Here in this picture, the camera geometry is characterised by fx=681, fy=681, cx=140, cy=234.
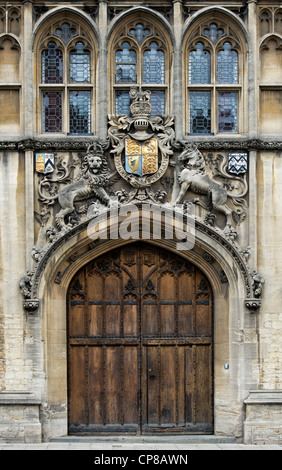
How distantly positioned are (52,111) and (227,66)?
3573 mm

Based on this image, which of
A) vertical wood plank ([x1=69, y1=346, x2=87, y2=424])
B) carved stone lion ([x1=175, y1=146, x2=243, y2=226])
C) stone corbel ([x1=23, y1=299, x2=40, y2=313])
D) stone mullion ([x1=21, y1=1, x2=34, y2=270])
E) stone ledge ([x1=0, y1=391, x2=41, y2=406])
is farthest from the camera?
vertical wood plank ([x1=69, y1=346, x2=87, y2=424])

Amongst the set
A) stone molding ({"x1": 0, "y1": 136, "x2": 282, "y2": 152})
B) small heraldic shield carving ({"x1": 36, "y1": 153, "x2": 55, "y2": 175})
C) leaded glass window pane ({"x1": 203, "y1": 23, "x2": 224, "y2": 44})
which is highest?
leaded glass window pane ({"x1": 203, "y1": 23, "x2": 224, "y2": 44})

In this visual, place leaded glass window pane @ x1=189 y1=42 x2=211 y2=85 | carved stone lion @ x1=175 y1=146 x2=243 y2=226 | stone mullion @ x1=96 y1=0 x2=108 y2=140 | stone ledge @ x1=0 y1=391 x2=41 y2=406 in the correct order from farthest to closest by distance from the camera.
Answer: leaded glass window pane @ x1=189 y1=42 x2=211 y2=85, stone mullion @ x1=96 y1=0 x2=108 y2=140, carved stone lion @ x1=175 y1=146 x2=243 y2=226, stone ledge @ x1=0 y1=391 x2=41 y2=406

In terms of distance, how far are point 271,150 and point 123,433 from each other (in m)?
6.17

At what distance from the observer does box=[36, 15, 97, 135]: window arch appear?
13.3 meters

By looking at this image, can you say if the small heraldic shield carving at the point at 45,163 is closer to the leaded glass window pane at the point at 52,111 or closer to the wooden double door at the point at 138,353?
the leaded glass window pane at the point at 52,111

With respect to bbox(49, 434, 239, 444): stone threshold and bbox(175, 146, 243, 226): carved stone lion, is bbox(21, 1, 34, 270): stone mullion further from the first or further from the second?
bbox(49, 434, 239, 444): stone threshold

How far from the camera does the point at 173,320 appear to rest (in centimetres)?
1332

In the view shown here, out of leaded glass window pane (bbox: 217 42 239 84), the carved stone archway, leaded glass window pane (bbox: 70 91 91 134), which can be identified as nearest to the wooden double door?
the carved stone archway

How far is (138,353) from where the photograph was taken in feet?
Result: 43.7

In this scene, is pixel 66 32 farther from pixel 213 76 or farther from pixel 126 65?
pixel 213 76

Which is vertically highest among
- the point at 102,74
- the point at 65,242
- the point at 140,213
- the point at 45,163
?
the point at 102,74

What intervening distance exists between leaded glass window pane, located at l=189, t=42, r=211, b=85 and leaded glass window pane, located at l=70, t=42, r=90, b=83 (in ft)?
6.73

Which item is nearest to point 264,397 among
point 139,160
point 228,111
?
point 139,160
